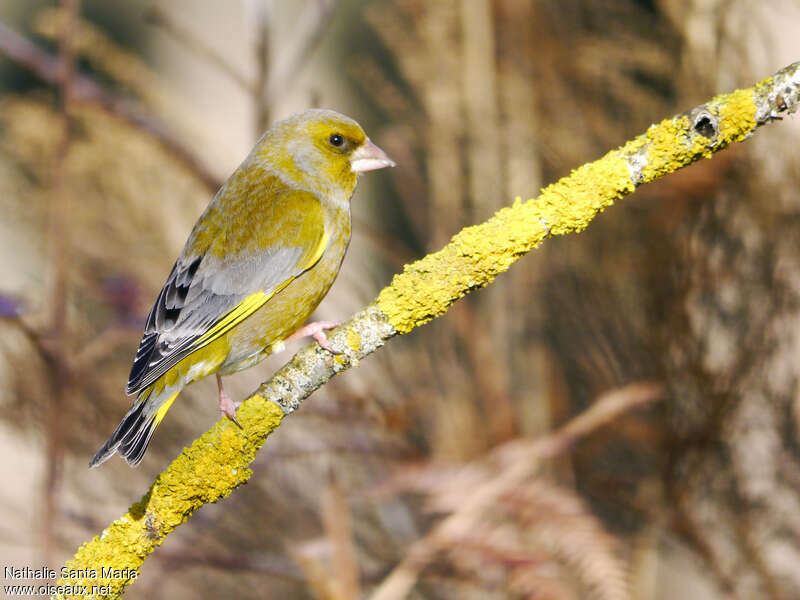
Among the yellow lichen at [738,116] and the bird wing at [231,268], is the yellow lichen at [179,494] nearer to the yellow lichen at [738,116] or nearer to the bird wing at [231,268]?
the bird wing at [231,268]

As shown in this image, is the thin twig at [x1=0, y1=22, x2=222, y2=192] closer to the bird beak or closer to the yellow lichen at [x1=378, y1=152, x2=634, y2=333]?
the bird beak

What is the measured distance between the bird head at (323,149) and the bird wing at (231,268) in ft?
0.69

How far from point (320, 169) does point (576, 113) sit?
5.01ft

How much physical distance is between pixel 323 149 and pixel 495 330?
1.30 m

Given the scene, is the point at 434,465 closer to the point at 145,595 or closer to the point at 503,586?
the point at 503,586

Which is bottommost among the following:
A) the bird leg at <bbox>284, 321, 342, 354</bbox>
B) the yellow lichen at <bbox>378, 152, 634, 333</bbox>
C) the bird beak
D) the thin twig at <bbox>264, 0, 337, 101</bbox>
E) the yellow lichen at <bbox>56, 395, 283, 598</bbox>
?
the yellow lichen at <bbox>56, 395, 283, 598</bbox>

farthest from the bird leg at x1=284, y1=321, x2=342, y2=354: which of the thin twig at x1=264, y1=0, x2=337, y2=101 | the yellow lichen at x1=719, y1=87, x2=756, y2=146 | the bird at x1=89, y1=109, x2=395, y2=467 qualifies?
the thin twig at x1=264, y1=0, x2=337, y2=101

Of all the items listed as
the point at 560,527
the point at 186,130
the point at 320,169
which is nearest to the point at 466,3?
the point at 186,130

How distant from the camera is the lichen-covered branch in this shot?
1.09 meters

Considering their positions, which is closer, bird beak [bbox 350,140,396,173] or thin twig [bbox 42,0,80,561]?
bird beak [bbox 350,140,396,173]

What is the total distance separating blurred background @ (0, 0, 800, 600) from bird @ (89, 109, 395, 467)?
0.88 meters

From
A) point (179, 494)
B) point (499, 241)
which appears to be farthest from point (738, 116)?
point (179, 494)

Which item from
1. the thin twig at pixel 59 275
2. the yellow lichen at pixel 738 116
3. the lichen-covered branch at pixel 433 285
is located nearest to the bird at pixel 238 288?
the lichen-covered branch at pixel 433 285

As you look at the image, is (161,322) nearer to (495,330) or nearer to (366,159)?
(366,159)
